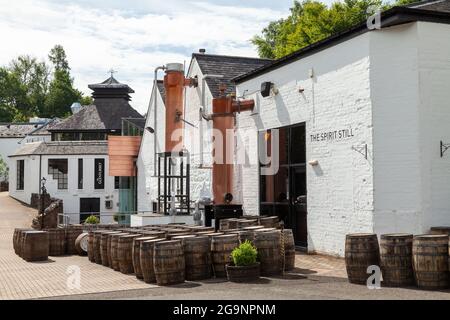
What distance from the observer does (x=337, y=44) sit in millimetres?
13250

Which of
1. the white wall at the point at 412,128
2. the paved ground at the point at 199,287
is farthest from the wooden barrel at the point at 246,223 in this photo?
the white wall at the point at 412,128

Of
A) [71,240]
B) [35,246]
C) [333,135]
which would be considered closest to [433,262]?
[333,135]

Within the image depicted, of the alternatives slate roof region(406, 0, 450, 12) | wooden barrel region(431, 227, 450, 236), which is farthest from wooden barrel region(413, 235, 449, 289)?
slate roof region(406, 0, 450, 12)

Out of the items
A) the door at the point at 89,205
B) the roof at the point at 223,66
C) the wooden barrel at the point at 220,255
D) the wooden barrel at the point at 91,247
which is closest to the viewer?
the wooden barrel at the point at 220,255

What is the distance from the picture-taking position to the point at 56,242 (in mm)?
16422

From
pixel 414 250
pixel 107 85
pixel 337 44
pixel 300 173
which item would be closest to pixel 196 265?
pixel 414 250

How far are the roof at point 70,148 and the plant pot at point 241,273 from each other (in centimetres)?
3252

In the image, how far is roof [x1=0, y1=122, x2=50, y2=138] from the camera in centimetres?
6262

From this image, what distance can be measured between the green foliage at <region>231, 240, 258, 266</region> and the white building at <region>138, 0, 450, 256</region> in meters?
3.14

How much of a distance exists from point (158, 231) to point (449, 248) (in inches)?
257

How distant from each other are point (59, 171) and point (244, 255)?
110ft

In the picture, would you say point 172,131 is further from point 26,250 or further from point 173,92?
point 26,250

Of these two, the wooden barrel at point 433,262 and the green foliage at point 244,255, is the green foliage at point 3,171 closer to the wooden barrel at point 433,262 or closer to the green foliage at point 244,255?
the green foliage at point 244,255

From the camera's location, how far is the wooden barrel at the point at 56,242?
53.8ft
